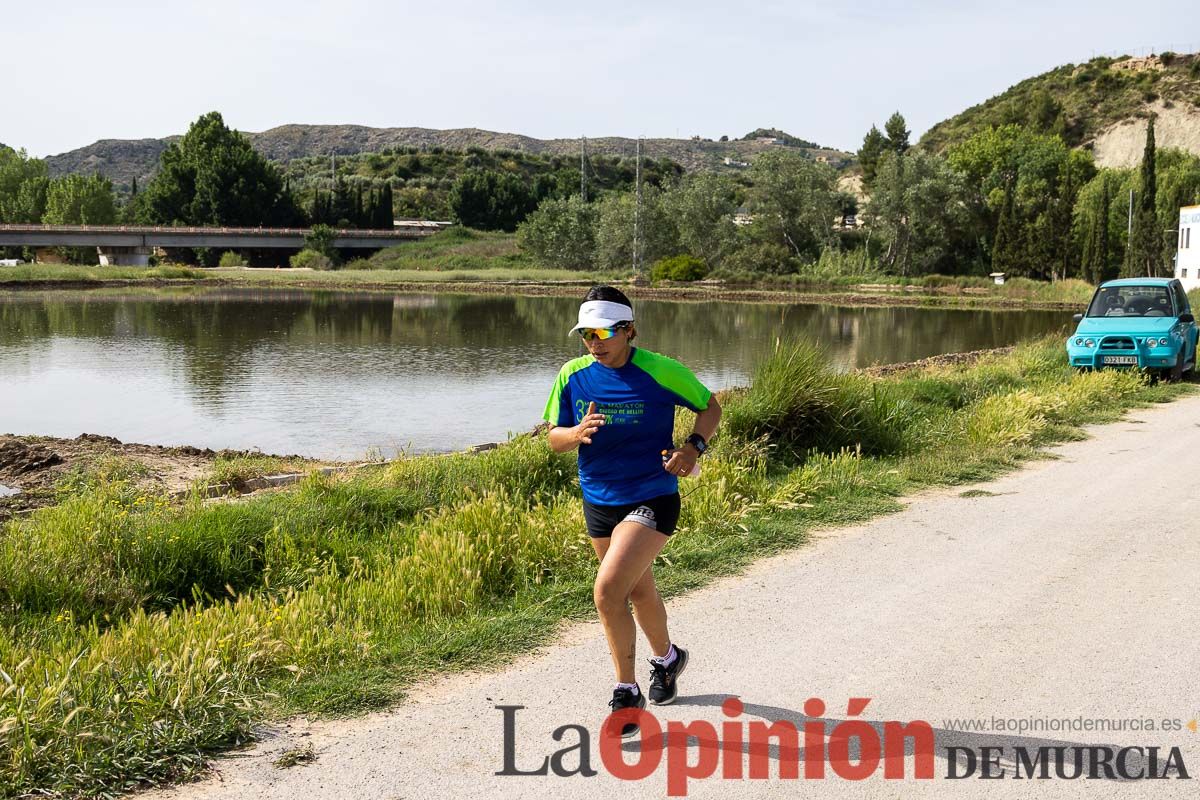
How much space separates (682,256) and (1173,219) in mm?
36619

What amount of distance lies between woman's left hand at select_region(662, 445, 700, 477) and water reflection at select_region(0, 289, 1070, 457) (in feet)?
38.6

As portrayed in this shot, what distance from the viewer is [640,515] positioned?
17.3ft

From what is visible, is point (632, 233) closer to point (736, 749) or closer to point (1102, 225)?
point (1102, 225)

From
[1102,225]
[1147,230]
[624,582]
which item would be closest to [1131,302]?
[624,582]

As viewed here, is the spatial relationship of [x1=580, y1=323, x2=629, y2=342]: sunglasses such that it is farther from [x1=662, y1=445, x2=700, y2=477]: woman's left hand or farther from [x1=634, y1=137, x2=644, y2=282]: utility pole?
[x1=634, y1=137, x2=644, y2=282]: utility pole

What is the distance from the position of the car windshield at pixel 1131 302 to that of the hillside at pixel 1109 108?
112 meters

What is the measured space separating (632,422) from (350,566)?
4.38m

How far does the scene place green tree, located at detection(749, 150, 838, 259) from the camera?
91625mm

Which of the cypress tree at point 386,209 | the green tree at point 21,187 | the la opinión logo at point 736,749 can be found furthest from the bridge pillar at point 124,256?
the la opinión logo at point 736,749

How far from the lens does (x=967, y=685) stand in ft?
19.3

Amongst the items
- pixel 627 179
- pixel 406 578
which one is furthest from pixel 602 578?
pixel 627 179

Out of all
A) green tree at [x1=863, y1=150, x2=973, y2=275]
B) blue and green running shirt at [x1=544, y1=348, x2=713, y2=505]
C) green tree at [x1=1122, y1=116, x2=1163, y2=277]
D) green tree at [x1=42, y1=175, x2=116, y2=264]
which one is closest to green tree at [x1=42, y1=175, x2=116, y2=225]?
green tree at [x1=42, y1=175, x2=116, y2=264]

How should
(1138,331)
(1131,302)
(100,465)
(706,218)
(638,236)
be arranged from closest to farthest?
(100,465)
(1138,331)
(1131,302)
(638,236)
(706,218)

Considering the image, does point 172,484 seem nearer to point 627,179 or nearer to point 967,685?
point 967,685
